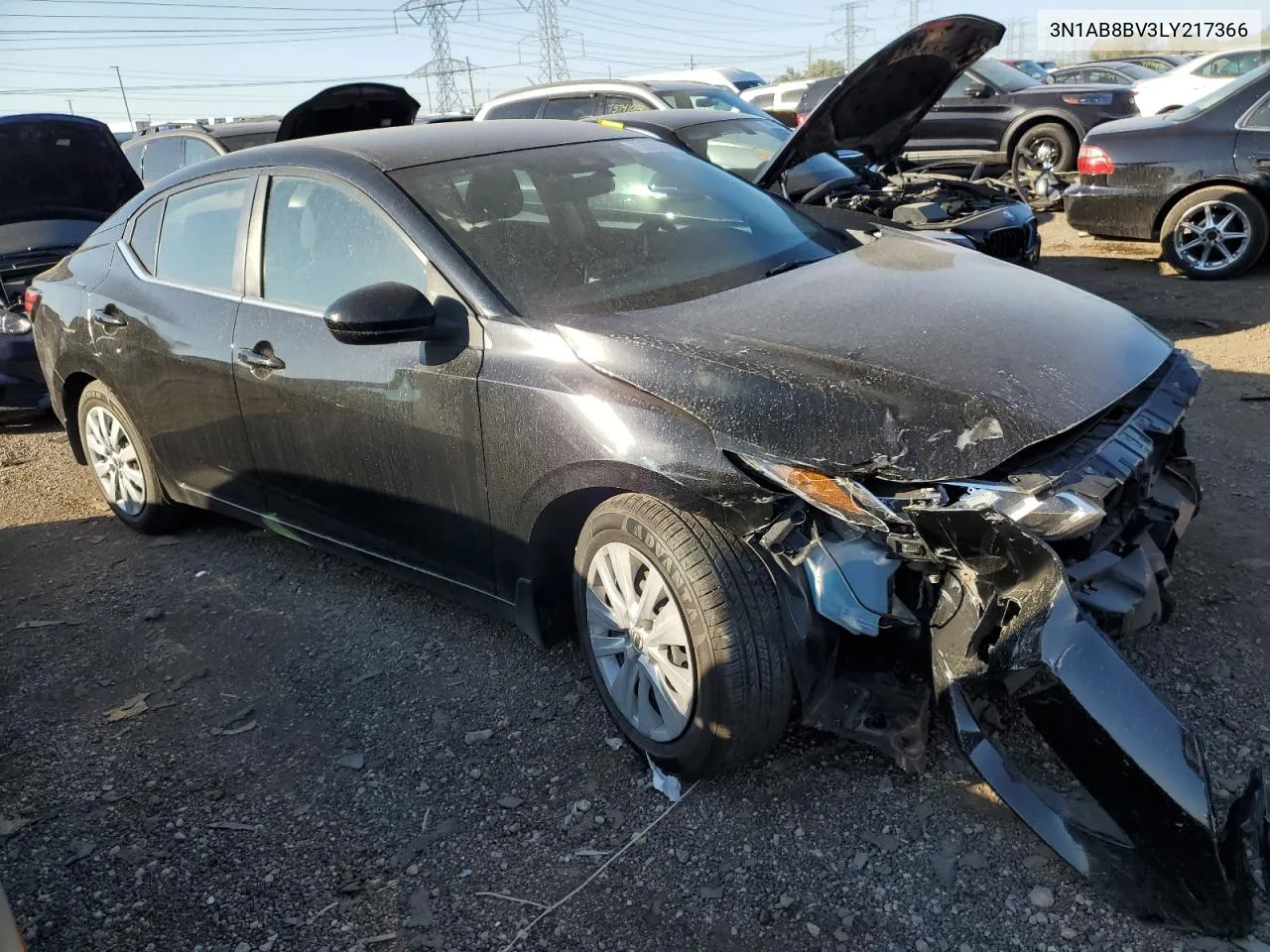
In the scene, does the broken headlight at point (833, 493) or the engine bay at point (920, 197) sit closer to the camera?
the broken headlight at point (833, 493)

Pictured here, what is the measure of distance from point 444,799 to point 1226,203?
7.48 metres

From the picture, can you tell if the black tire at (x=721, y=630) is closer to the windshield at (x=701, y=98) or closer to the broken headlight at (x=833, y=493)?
the broken headlight at (x=833, y=493)

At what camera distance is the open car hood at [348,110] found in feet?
19.7

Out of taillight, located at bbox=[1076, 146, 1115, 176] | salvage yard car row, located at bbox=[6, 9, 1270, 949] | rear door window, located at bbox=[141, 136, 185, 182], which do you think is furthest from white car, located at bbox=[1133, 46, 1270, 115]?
salvage yard car row, located at bbox=[6, 9, 1270, 949]

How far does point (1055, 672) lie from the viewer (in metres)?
2.15

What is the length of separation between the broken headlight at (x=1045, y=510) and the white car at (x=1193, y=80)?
1355cm

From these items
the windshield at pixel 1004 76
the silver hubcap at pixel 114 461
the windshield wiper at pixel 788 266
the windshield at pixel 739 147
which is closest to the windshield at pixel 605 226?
the windshield wiper at pixel 788 266

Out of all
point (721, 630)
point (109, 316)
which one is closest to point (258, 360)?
point (109, 316)

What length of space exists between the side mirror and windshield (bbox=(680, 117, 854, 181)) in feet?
16.2

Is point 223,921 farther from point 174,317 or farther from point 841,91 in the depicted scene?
point 841,91

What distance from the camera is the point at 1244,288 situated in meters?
7.45

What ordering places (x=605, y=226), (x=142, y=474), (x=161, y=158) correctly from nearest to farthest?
(x=605, y=226)
(x=142, y=474)
(x=161, y=158)

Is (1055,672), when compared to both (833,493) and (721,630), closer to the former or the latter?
(833,493)

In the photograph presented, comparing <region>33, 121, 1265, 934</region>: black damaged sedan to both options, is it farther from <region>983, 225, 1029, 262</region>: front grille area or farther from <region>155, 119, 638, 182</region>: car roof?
<region>983, 225, 1029, 262</region>: front grille area
